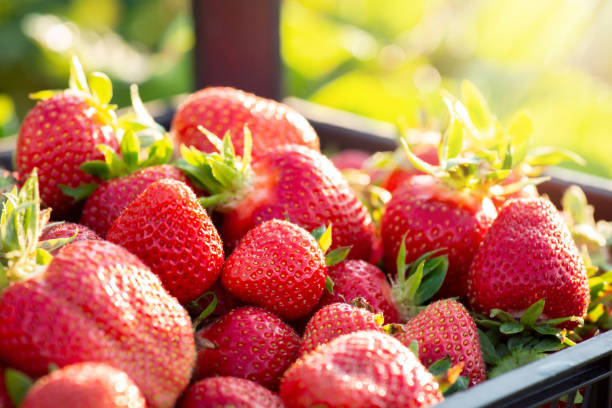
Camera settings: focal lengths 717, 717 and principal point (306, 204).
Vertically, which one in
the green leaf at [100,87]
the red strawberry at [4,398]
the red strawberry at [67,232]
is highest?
the green leaf at [100,87]

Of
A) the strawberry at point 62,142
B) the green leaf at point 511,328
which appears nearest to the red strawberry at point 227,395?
the green leaf at point 511,328

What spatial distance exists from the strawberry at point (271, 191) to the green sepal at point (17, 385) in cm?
38

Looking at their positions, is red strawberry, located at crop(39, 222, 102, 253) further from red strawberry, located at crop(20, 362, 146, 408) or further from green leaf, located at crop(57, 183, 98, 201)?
red strawberry, located at crop(20, 362, 146, 408)

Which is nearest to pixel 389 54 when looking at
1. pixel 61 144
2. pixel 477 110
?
pixel 477 110

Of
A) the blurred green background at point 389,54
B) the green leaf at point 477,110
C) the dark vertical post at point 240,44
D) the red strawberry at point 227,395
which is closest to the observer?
the red strawberry at point 227,395

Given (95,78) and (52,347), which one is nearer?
(52,347)

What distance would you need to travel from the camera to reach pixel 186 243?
0.84m

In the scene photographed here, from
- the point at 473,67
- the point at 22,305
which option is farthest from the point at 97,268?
the point at 473,67

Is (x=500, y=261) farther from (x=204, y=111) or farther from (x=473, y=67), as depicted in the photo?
(x=473, y=67)

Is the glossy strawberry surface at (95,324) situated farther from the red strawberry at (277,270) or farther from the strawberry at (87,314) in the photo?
the red strawberry at (277,270)

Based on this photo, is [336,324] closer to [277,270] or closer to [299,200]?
[277,270]

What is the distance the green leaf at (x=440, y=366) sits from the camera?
0.80 metres

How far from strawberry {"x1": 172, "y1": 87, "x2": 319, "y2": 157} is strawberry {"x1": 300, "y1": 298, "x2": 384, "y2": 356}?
14.4 inches

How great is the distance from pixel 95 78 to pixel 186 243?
0.40 meters
